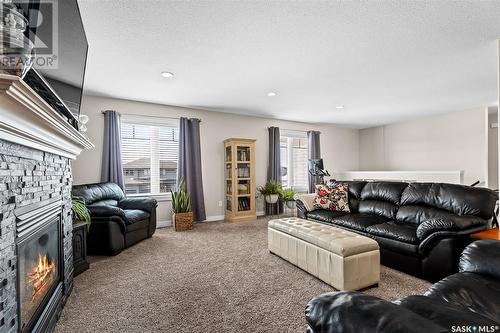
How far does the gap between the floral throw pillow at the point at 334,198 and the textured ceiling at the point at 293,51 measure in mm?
1630

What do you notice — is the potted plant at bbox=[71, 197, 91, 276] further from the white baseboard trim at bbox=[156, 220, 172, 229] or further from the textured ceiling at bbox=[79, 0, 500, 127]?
the white baseboard trim at bbox=[156, 220, 172, 229]

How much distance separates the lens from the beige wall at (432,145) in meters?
5.17

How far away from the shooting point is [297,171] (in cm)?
662

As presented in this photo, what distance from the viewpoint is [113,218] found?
10.2ft

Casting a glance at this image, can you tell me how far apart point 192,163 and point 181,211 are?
1.02 meters

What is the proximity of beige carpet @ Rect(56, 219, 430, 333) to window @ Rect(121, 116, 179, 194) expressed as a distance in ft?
5.59

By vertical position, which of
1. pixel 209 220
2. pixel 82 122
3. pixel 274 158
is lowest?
pixel 209 220

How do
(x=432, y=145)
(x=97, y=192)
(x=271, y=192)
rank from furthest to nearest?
(x=432, y=145) < (x=271, y=192) < (x=97, y=192)

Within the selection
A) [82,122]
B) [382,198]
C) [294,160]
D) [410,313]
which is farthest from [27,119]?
[294,160]

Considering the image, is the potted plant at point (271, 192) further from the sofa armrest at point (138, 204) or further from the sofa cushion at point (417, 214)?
the sofa cushion at point (417, 214)

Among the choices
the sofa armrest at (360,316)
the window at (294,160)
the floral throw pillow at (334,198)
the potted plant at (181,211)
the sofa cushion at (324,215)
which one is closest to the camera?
the sofa armrest at (360,316)

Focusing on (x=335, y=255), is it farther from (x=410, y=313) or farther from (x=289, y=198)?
(x=289, y=198)

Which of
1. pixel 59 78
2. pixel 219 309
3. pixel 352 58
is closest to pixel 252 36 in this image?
pixel 352 58

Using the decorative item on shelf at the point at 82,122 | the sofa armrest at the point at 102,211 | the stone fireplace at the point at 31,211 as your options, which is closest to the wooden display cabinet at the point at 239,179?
the sofa armrest at the point at 102,211
